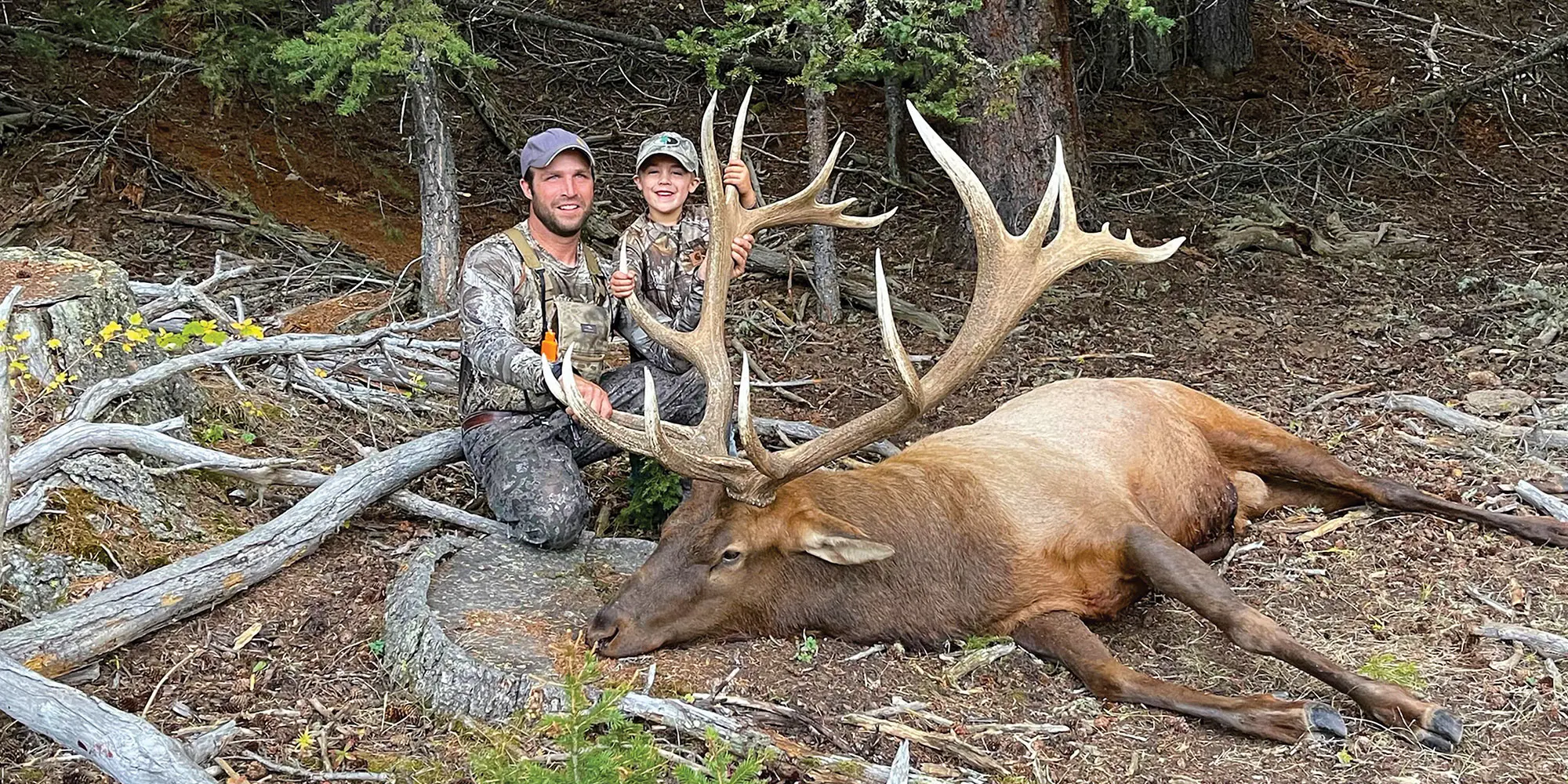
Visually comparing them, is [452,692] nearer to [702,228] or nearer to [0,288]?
[702,228]

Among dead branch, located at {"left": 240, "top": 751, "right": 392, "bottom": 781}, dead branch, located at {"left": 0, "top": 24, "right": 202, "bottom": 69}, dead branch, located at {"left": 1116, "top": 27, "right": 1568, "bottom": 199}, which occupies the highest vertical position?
dead branch, located at {"left": 0, "top": 24, "right": 202, "bottom": 69}

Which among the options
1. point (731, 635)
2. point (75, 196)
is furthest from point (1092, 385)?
point (75, 196)

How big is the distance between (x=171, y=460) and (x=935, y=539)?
2824mm

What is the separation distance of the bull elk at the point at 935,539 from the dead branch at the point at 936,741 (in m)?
0.65

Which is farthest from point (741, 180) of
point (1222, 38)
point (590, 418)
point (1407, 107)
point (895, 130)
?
point (1222, 38)

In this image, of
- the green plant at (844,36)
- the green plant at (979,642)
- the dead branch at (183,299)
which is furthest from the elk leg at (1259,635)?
the dead branch at (183,299)

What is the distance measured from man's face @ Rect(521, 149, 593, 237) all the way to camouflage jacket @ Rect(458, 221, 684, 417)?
0.14m

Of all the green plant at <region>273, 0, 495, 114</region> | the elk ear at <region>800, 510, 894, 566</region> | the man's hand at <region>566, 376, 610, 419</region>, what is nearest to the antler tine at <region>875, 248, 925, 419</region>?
the elk ear at <region>800, 510, 894, 566</region>

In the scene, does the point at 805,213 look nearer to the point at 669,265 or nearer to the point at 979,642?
the point at 669,265

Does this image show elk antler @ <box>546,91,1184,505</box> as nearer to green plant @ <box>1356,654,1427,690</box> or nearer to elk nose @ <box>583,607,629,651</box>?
elk nose @ <box>583,607,629,651</box>

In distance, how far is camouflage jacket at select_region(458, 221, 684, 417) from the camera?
5.16 meters

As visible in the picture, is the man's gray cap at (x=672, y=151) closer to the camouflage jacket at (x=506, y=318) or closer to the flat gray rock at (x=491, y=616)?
the camouflage jacket at (x=506, y=318)

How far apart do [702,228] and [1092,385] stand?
198 cm

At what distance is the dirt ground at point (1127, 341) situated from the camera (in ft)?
13.7
